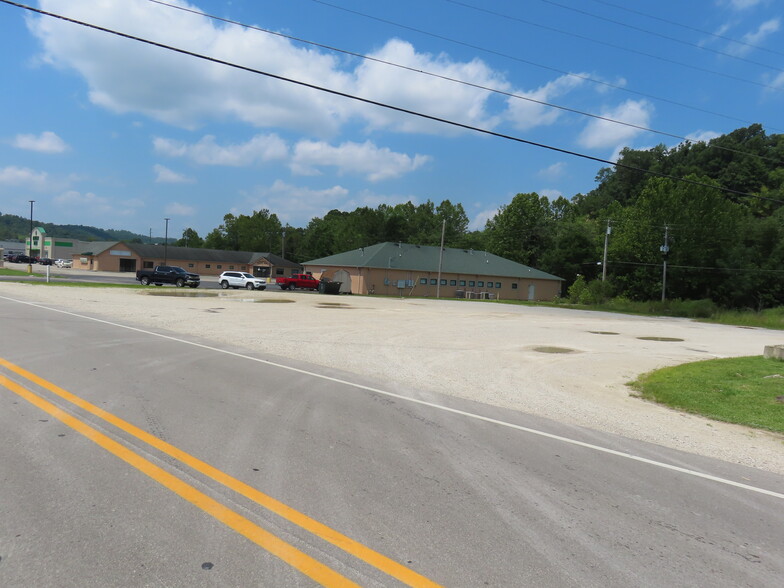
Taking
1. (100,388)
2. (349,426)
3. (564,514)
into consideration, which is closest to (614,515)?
(564,514)

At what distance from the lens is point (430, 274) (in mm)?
66500

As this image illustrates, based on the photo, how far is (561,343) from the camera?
1912 centimetres

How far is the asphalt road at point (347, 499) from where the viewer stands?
11.4 ft

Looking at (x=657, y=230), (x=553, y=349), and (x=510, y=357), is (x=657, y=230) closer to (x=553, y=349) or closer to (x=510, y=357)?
(x=553, y=349)

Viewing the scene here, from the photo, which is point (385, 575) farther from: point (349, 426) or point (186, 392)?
point (186, 392)

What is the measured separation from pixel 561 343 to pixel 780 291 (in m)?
60.1

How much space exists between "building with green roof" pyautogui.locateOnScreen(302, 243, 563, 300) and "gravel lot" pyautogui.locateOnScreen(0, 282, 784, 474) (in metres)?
36.4

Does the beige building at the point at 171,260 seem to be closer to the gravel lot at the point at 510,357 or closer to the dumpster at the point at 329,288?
the dumpster at the point at 329,288

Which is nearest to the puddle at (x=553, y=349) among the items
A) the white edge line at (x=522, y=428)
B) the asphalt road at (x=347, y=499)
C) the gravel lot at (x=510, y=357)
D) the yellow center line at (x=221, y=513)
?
the gravel lot at (x=510, y=357)

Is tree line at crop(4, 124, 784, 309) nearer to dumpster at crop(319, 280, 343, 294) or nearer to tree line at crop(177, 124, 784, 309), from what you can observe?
tree line at crop(177, 124, 784, 309)

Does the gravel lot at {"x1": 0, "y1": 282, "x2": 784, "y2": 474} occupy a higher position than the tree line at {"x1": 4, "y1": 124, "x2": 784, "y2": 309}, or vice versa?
the tree line at {"x1": 4, "y1": 124, "x2": 784, "y2": 309}

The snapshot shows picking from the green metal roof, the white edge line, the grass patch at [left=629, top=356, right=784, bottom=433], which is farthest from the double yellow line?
the green metal roof

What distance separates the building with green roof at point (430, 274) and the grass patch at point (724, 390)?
4792cm

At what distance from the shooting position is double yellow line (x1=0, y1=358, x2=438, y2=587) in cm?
341
